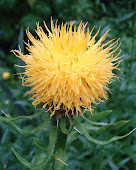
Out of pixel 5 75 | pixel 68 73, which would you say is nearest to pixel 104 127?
pixel 68 73

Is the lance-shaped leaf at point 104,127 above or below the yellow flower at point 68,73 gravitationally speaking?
below

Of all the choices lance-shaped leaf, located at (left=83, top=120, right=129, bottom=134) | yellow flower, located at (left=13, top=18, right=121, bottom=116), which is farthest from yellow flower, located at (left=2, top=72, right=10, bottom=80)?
lance-shaped leaf, located at (left=83, top=120, right=129, bottom=134)

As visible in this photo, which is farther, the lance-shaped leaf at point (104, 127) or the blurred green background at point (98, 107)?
the blurred green background at point (98, 107)

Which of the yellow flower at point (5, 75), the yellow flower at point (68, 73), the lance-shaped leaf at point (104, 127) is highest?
the yellow flower at point (5, 75)

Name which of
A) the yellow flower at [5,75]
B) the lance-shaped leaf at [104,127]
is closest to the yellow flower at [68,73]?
the lance-shaped leaf at [104,127]

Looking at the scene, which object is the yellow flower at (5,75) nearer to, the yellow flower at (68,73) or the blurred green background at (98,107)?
the blurred green background at (98,107)

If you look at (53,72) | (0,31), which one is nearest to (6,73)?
(0,31)

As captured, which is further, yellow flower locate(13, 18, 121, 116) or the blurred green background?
the blurred green background

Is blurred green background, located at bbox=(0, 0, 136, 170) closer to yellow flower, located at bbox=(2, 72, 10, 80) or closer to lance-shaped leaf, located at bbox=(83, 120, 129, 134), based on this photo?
yellow flower, located at bbox=(2, 72, 10, 80)

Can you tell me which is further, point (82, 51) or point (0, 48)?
point (0, 48)

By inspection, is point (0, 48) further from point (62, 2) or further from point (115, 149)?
point (115, 149)

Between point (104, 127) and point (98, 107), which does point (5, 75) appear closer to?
point (98, 107)
